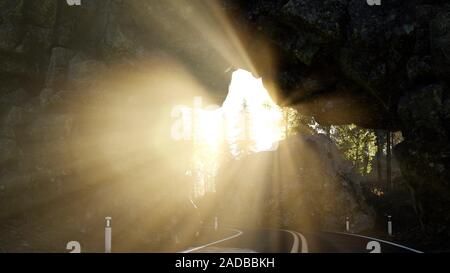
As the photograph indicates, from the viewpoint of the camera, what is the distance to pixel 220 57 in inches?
971

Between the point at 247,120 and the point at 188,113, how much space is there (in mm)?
48579

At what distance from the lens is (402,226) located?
865 inches

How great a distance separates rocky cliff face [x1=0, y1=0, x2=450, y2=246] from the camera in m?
15.3

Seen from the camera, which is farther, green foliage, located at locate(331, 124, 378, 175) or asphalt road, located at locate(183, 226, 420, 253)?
green foliage, located at locate(331, 124, 378, 175)

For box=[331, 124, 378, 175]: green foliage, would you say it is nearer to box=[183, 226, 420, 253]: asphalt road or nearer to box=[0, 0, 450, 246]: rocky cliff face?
box=[0, 0, 450, 246]: rocky cliff face

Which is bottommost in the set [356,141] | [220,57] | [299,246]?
[299,246]

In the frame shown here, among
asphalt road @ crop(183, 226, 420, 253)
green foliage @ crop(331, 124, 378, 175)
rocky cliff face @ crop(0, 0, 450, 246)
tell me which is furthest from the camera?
green foliage @ crop(331, 124, 378, 175)

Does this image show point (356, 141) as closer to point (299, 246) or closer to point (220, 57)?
point (220, 57)

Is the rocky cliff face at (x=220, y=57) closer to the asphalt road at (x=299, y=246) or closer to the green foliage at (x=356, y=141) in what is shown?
the asphalt road at (x=299, y=246)

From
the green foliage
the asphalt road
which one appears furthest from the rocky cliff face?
the green foliage

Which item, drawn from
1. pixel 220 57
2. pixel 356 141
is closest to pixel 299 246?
pixel 220 57

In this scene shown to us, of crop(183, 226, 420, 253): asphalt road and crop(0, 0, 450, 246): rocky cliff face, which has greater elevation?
crop(0, 0, 450, 246): rocky cliff face

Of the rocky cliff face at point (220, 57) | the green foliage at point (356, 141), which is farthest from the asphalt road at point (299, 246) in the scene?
the green foliage at point (356, 141)
